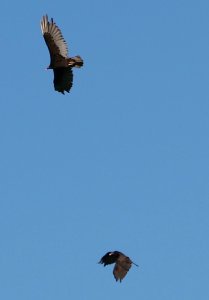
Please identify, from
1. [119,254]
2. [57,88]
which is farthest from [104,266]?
[57,88]

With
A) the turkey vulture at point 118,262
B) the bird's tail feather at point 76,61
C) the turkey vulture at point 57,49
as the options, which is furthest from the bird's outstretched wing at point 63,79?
the turkey vulture at point 118,262

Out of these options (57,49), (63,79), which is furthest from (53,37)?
(63,79)

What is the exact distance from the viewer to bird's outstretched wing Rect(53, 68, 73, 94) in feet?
259

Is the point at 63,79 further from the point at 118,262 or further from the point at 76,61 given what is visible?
the point at 118,262

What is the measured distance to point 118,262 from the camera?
245 feet

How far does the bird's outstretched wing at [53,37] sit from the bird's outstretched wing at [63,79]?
127 cm

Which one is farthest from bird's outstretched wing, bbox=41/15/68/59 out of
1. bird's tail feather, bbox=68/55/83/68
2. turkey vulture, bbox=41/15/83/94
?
bird's tail feather, bbox=68/55/83/68

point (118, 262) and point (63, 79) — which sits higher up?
point (63, 79)

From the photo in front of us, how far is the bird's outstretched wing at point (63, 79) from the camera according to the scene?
259 ft

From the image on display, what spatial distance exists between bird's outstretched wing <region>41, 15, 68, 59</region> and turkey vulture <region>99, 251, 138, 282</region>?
9.58m

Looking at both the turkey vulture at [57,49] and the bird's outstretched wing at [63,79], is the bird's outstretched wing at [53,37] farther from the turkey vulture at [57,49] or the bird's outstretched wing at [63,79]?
the bird's outstretched wing at [63,79]

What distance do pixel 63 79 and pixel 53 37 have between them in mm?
2286

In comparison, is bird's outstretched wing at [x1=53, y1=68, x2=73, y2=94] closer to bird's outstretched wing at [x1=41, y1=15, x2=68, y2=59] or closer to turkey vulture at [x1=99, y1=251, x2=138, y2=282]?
bird's outstretched wing at [x1=41, y1=15, x2=68, y2=59]

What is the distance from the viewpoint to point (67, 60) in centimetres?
7806
